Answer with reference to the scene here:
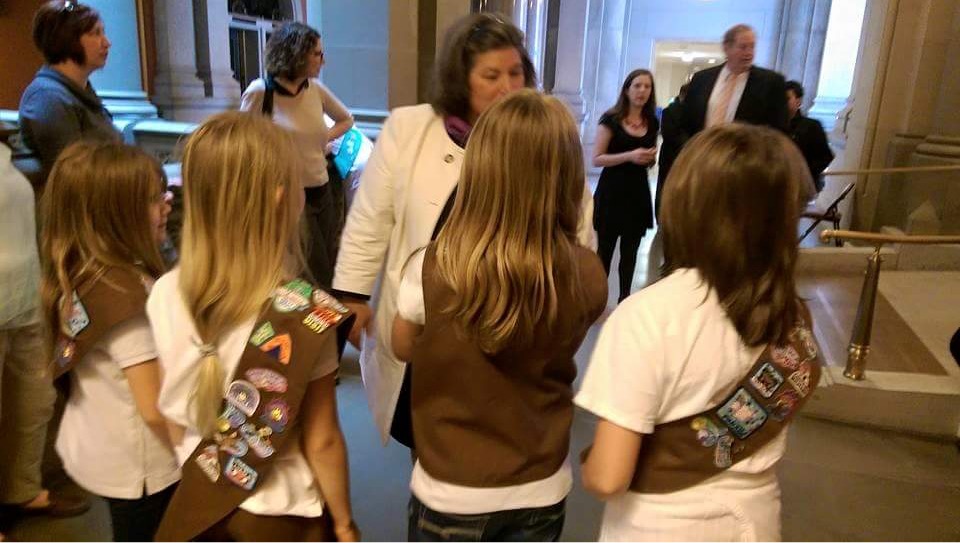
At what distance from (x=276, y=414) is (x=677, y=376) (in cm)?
72

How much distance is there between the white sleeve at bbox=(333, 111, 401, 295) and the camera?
6.36 feet

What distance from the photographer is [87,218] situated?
1584 millimetres

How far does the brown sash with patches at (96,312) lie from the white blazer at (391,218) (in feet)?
1.95

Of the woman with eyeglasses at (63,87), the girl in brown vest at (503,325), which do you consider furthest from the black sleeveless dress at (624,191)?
the girl in brown vest at (503,325)

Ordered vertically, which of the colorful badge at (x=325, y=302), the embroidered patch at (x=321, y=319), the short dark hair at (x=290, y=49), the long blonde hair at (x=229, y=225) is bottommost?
the embroidered patch at (x=321, y=319)

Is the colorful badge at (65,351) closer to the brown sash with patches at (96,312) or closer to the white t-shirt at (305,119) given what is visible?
the brown sash with patches at (96,312)

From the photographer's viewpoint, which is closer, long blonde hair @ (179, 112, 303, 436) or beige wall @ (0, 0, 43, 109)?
long blonde hair @ (179, 112, 303, 436)

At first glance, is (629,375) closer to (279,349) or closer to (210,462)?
(279,349)

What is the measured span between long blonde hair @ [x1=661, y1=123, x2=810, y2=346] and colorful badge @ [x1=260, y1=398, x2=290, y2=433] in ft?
2.60

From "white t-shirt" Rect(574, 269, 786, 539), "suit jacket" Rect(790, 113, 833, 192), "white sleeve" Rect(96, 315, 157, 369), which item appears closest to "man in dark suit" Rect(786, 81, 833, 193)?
"suit jacket" Rect(790, 113, 833, 192)

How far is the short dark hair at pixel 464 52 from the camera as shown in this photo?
6.18 feet

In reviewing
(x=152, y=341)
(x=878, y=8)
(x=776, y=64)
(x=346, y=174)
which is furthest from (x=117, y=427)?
(x=776, y=64)

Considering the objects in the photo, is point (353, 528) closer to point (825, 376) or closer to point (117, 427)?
point (117, 427)

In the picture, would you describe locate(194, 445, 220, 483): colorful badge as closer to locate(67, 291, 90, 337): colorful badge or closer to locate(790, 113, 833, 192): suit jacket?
locate(67, 291, 90, 337): colorful badge
